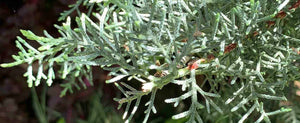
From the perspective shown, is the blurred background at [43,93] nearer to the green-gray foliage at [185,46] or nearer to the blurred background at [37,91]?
the blurred background at [37,91]

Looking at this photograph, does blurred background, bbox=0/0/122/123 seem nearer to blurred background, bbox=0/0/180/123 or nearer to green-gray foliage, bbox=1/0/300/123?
blurred background, bbox=0/0/180/123

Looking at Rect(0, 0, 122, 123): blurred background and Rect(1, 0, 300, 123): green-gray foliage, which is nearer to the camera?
Rect(1, 0, 300, 123): green-gray foliage

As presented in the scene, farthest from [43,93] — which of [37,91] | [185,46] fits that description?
[185,46]

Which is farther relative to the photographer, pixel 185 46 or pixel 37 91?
pixel 37 91

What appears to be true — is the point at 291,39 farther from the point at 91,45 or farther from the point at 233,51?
the point at 91,45

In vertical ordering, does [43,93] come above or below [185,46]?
below

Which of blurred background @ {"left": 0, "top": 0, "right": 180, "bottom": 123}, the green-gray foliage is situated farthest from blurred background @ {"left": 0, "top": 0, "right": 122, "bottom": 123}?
the green-gray foliage

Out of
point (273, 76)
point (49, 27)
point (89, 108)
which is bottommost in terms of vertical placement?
point (89, 108)

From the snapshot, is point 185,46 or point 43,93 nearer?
point 185,46

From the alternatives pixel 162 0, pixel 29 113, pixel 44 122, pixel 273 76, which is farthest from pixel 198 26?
pixel 29 113

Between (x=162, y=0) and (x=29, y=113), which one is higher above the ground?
(x=162, y=0)

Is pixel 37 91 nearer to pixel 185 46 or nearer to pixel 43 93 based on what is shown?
pixel 43 93
